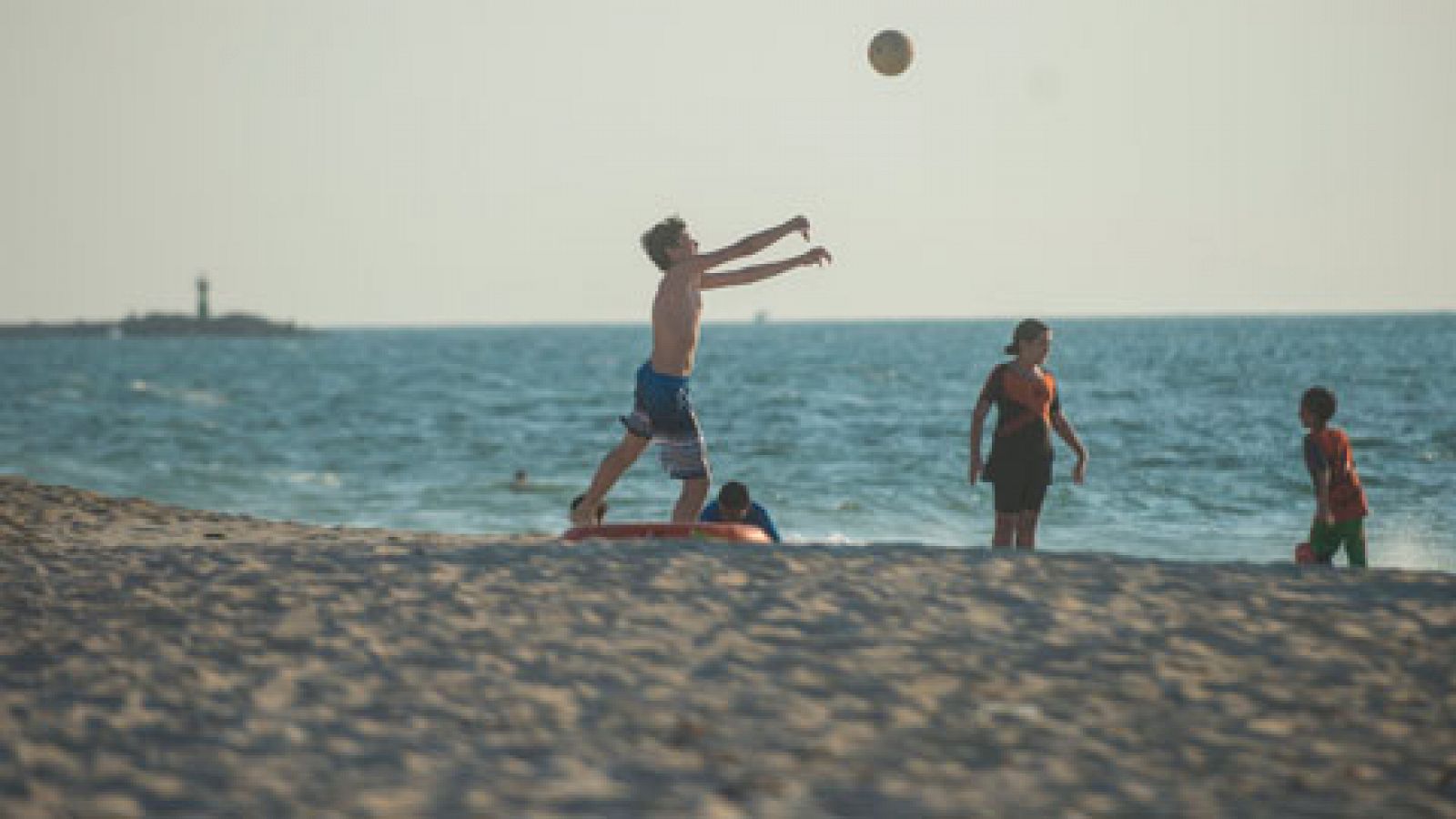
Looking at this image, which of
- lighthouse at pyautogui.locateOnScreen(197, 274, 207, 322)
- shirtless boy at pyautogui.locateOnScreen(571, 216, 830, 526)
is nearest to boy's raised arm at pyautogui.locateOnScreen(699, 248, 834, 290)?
shirtless boy at pyautogui.locateOnScreen(571, 216, 830, 526)

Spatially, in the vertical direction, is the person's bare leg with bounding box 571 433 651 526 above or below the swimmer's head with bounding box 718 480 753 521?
above

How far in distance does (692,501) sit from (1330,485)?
11.7 ft

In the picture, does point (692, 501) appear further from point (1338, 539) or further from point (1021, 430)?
point (1338, 539)

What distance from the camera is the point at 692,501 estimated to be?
26.7 feet

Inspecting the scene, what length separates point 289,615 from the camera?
6.31 metres

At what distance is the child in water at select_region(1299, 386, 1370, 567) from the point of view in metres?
8.40

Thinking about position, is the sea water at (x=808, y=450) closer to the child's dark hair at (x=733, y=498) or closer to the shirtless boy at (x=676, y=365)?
the child's dark hair at (x=733, y=498)

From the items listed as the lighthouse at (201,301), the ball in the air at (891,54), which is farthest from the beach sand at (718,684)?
the lighthouse at (201,301)

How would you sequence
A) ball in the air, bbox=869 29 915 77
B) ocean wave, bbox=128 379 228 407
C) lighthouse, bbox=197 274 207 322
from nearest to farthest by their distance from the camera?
ball in the air, bbox=869 29 915 77, ocean wave, bbox=128 379 228 407, lighthouse, bbox=197 274 207 322

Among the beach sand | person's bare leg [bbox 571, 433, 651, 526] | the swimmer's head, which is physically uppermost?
person's bare leg [bbox 571, 433, 651, 526]

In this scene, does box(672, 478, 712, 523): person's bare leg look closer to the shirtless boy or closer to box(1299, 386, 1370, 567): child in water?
the shirtless boy

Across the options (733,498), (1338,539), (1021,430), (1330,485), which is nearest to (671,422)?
(733,498)

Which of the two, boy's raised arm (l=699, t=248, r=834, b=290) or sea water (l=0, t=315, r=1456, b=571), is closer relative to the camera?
boy's raised arm (l=699, t=248, r=834, b=290)

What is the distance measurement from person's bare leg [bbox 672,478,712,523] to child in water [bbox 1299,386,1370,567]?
10.9 feet
